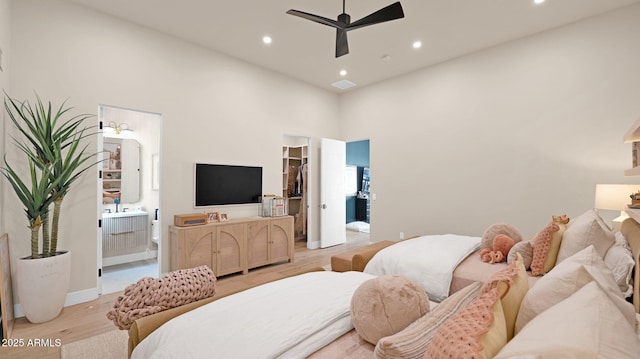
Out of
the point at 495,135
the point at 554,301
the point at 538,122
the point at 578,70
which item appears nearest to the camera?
the point at 554,301

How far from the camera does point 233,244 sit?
13.0ft

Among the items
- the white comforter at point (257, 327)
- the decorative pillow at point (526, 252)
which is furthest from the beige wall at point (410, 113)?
the white comforter at point (257, 327)

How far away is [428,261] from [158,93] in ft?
12.4

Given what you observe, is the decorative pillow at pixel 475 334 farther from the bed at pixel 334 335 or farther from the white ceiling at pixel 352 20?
the white ceiling at pixel 352 20

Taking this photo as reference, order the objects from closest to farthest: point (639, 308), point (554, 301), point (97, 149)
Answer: point (554, 301), point (639, 308), point (97, 149)

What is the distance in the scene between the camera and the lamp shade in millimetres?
2719

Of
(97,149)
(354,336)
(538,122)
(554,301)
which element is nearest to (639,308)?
(554,301)

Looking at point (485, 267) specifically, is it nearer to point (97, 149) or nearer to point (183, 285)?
point (183, 285)

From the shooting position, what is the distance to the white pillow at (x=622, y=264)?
1.40 meters

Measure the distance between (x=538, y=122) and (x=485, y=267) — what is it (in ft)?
8.19

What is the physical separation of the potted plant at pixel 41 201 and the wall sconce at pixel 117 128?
1.92m

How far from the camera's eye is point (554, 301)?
953mm

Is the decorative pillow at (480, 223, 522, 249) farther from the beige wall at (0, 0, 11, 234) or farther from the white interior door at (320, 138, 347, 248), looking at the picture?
the beige wall at (0, 0, 11, 234)

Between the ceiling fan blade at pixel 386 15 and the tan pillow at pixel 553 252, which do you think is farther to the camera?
the ceiling fan blade at pixel 386 15
